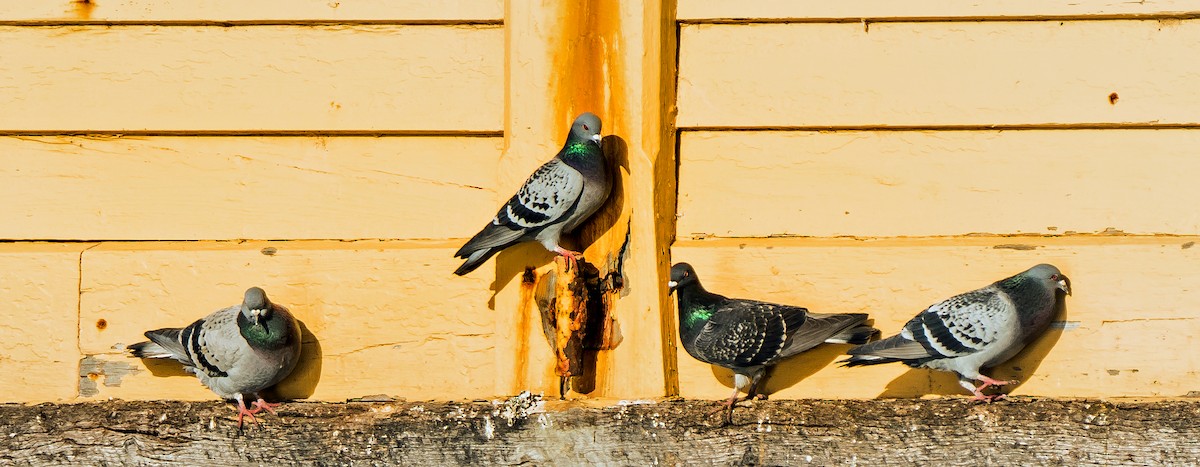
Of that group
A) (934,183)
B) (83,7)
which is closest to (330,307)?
(83,7)

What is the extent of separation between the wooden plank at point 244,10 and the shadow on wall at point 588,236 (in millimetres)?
591

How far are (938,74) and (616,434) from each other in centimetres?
152

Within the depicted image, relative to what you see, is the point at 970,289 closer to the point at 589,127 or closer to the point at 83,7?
the point at 589,127

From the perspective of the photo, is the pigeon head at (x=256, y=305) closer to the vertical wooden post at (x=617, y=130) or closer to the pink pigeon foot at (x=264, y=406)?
the pink pigeon foot at (x=264, y=406)

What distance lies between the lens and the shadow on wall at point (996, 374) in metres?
3.61

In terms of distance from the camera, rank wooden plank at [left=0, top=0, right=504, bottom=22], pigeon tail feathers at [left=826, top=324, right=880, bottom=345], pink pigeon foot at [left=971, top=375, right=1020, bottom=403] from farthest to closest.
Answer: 1. wooden plank at [left=0, top=0, right=504, bottom=22]
2. pigeon tail feathers at [left=826, top=324, right=880, bottom=345]
3. pink pigeon foot at [left=971, top=375, right=1020, bottom=403]

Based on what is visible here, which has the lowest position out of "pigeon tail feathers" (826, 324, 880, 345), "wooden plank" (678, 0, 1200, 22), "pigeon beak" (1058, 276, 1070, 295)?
"pigeon tail feathers" (826, 324, 880, 345)

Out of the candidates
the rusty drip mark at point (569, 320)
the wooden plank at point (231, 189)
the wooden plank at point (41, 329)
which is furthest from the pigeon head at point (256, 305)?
the rusty drip mark at point (569, 320)

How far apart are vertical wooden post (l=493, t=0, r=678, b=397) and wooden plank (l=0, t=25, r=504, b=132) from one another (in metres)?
0.15

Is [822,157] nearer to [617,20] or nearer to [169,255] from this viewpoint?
[617,20]

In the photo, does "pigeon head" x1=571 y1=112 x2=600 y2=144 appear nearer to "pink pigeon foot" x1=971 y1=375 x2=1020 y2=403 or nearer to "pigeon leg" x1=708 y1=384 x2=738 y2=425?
"pigeon leg" x1=708 y1=384 x2=738 y2=425

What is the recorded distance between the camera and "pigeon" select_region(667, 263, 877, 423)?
3553 millimetres

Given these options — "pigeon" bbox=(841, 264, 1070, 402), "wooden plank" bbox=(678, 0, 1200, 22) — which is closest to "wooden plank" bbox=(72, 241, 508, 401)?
"wooden plank" bbox=(678, 0, 1200, 22)

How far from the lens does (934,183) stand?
3.69 meters
